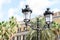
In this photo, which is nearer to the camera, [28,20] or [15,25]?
[28,20]

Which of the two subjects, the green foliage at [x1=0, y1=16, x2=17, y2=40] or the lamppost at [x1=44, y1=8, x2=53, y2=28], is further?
the green foliage at [x1=0, y1=16, x2=17, y2=40]

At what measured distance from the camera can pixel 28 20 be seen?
17609mm

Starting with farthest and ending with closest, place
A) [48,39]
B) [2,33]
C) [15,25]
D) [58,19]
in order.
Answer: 1. [58,19]
2. [15,25]
3. [2,33]
4. [48,39]

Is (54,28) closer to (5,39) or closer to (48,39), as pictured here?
(48,39)

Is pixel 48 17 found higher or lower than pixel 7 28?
higher

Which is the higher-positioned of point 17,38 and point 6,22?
point 6,22

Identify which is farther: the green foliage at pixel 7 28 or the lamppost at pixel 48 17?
the green foliage at pixel 7 28

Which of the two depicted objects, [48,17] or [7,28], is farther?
[7,28]

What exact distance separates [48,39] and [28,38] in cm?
278

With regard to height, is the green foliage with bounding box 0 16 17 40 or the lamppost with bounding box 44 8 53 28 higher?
the lamppost with bounding box 44 8 53 28

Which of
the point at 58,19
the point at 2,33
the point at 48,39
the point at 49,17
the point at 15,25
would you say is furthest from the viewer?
the point at 58,19

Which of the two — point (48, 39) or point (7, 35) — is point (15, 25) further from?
point (48, 39)

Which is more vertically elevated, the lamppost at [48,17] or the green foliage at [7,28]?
the lamppost at [48,17]

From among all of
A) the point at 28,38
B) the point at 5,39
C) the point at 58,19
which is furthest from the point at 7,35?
the point at 58,19
